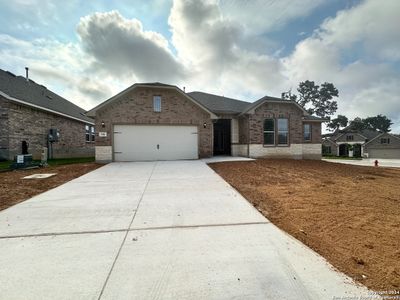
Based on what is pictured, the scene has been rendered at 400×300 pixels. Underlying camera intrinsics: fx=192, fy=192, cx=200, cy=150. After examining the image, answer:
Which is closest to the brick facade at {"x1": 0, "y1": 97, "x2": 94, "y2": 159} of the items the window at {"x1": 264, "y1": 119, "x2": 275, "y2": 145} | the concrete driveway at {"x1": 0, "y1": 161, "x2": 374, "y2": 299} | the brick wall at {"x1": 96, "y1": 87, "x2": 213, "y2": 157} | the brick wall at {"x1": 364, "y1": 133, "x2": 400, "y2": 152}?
the brick wall at {"x1": 96, "y1": 87, "x2": 213, "y2": 157}

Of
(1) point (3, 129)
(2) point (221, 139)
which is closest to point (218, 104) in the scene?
(2) point (221, 139)

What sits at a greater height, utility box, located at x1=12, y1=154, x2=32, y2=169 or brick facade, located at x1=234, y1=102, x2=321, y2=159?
brick facade, located at x1=234, y1=102, x2=321, y2=159

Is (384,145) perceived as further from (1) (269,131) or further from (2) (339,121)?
(1) (269,131)

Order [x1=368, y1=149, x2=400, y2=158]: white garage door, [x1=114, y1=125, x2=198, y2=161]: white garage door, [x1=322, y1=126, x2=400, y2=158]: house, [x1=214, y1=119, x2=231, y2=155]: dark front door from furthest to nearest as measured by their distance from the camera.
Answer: [x1=322, y1=126, x2=400, y2=158]: house, [x1=368, y1=149, x2=400, y2=158]: white garage door, [x1=214, y1=119, x2=231, y2=155]: dark front door, [x1=114, y1=125, x2=198, y2=161]: white garage door

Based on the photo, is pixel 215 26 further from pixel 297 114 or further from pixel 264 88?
pixel 264 88

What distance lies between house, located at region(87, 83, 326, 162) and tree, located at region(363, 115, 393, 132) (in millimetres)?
69278

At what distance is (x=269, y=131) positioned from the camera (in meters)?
14.6

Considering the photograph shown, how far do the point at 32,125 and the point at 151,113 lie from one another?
9.17m

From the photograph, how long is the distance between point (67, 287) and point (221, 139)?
17.1 metres

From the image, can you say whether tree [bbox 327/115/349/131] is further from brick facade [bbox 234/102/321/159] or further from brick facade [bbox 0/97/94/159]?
brick facade [bbox 0/97/94/159]

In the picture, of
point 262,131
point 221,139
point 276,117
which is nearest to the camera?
point 262,131

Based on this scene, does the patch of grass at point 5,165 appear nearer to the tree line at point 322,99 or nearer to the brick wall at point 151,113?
the brick wall at point 151,113

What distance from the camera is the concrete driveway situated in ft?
6.40

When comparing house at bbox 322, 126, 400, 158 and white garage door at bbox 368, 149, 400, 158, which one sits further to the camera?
house at bbox 322, 126, 400, 158
